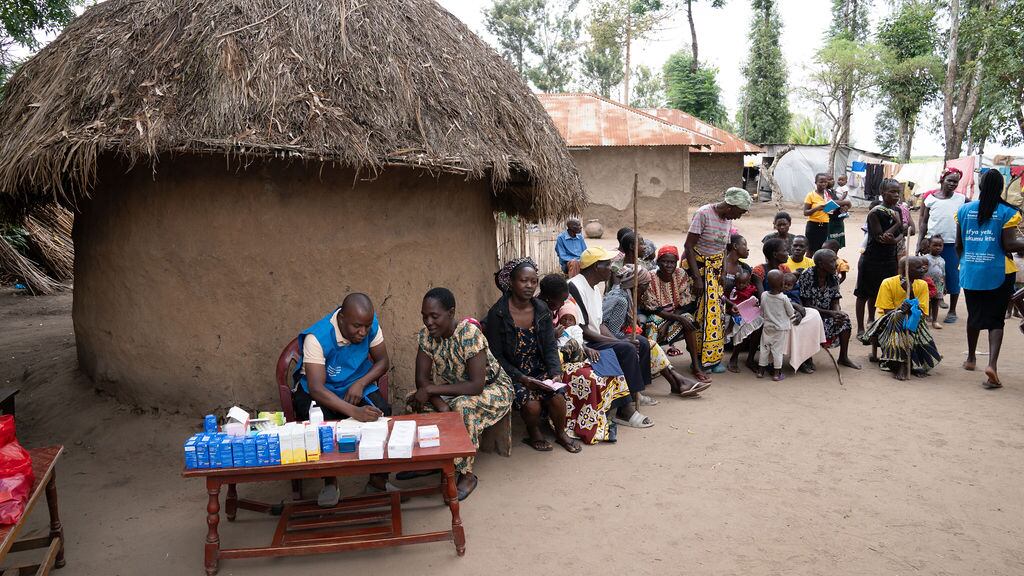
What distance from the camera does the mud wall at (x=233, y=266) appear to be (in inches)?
181

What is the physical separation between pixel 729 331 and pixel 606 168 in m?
10.7

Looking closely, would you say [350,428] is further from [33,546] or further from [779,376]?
[779,376]

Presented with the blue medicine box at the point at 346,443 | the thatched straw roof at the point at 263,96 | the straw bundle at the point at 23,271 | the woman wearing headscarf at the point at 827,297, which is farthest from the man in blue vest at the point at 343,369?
the straw bundle at the point at 23,271

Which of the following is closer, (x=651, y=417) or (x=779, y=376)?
(x=651, y=417)

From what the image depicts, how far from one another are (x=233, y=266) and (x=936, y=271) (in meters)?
8.05

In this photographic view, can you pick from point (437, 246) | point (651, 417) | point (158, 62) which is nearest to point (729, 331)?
point (651, 417)

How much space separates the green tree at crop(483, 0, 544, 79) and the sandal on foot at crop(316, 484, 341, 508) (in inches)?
1442

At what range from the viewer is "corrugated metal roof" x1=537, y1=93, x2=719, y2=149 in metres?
16.5

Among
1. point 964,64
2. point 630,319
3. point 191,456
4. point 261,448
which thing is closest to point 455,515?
point 261,448

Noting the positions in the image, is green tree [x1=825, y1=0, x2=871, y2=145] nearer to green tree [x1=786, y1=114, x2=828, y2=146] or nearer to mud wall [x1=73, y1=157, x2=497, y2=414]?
green tree [x1=786, y1=114, x2=828, y2=146]

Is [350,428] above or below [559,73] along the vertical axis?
below

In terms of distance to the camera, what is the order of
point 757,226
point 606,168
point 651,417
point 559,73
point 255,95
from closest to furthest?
point 255,95 → point 651,417 → point 606,168 → point 757,226 → point 559,73

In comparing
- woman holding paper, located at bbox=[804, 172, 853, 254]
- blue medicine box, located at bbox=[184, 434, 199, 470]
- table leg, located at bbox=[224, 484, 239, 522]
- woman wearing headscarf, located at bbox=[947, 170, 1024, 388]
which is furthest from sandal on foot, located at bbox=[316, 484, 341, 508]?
woman holding paper, located at bbox=[804, 172, 853, 254]

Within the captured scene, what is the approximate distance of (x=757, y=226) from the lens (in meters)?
20.0
